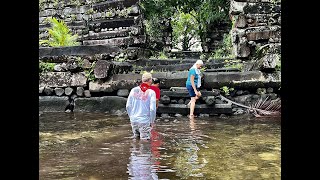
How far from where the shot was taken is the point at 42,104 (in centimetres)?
1145

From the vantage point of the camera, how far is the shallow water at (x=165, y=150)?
474 centimetres

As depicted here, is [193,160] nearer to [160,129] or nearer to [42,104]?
[160,129]

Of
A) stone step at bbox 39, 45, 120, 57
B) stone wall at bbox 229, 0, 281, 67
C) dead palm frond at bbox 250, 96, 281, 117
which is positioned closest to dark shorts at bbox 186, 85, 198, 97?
dead palm frond at bbox 250, 96, 281, 117

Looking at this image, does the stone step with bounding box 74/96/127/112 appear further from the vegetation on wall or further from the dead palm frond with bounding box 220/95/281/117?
the vegetation on wall

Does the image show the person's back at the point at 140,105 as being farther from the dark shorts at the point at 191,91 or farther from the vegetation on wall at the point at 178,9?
the vegetation on wall at the point at 178,9

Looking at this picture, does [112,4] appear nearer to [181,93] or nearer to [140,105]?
[181,93]

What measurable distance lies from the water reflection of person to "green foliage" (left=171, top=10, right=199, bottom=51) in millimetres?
29497

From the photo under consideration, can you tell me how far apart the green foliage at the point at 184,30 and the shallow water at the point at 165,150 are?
89.9 ft

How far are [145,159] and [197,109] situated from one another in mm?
4849

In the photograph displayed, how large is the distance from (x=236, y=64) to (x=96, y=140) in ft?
23.0
